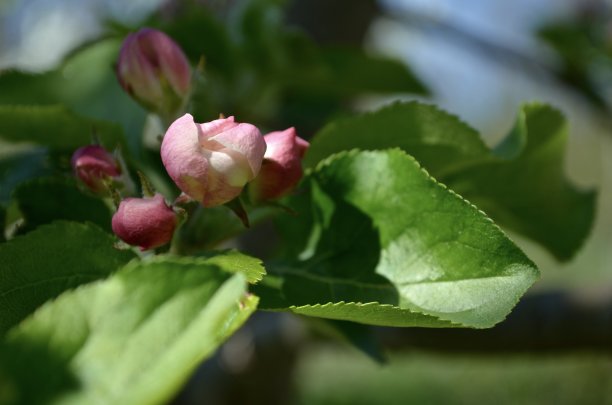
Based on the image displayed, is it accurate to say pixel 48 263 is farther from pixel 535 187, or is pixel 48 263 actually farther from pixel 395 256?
pixel 535 187

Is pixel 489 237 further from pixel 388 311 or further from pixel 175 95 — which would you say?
pixel 175 95

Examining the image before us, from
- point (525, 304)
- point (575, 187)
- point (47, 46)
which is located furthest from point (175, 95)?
point (47, 46)

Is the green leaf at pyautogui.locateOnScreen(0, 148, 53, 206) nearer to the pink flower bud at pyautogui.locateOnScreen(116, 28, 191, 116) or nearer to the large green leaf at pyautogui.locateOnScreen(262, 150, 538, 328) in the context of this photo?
the pink flower bud at pyautogui.locateOnScreen(116, 28, 191, 116)

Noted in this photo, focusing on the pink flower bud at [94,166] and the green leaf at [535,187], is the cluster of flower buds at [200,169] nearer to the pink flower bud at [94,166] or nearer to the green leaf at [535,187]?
the pink flower bud at [94,166]

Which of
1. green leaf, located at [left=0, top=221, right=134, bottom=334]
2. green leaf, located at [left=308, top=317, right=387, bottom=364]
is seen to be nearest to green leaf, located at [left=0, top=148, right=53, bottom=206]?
green leaf, located at [left=0, top=221, right=134, bottom=334]

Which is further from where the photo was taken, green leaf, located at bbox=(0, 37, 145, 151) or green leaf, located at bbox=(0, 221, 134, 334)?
green leaf, located at bbox=(0, 37, 145, 151)

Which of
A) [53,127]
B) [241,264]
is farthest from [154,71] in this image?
[241,264]

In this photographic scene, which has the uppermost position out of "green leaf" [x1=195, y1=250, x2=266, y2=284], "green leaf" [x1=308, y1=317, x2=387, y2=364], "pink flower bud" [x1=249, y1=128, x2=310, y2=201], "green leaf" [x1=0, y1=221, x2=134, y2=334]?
"pink flower bud" [x1=249, y1=128, x2=310, y2=201]
